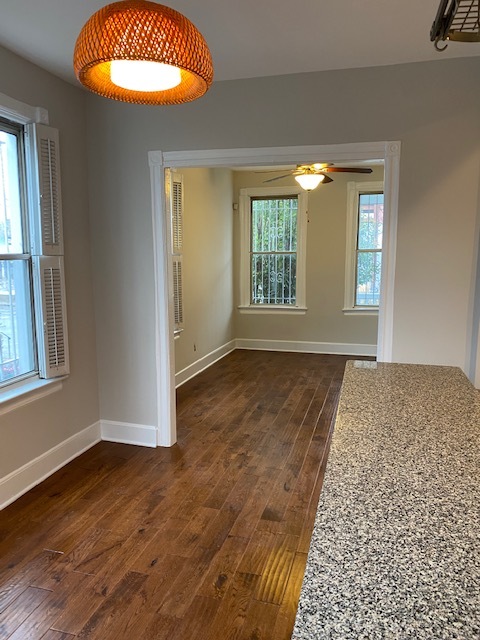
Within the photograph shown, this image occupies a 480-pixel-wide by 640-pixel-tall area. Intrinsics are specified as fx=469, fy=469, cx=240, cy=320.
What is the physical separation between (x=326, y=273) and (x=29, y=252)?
470 cm

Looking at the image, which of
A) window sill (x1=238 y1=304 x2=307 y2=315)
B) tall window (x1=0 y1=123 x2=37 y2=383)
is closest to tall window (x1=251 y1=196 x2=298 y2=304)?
window sill (x1=238 y1=304 x2=307 y2=315)

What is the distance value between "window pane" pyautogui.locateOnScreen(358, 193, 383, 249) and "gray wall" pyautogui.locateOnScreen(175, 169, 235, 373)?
6.24ft

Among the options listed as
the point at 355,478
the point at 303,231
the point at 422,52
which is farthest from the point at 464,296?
the point at 303,231

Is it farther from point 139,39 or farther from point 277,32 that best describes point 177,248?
point 139,39

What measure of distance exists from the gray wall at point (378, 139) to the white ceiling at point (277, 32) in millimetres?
161

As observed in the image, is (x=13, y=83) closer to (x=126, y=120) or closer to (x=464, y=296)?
(x=126, y=120)

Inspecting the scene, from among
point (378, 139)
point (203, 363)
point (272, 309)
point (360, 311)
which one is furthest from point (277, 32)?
point (272, 309)

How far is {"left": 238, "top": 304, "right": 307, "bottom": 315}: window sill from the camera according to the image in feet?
23.4

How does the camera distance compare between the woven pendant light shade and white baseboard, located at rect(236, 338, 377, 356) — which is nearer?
the woven pendant light shade

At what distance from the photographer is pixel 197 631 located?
1875 mm

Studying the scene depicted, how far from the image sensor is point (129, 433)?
374cm

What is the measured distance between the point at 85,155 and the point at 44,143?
506 mm

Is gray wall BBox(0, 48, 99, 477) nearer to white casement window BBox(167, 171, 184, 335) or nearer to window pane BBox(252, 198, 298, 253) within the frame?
white casement window BBox(167, 171, 184, 335)

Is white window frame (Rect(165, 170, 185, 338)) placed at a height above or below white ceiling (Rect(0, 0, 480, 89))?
below
